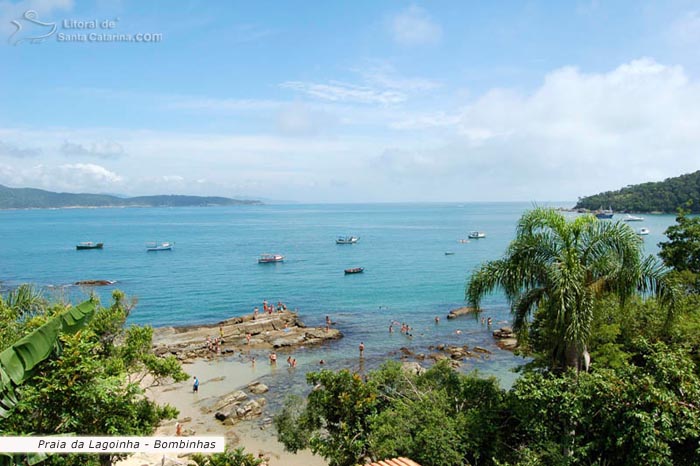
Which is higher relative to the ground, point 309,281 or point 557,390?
point 557,390

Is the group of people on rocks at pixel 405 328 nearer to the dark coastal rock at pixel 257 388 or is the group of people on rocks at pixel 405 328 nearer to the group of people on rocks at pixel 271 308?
the group of people on rocks at pixel 271 308

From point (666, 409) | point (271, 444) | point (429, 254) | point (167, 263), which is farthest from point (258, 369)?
point (429, 254)

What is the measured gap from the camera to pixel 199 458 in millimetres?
9469

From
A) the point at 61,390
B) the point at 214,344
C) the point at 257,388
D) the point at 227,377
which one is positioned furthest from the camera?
the point at 214,344

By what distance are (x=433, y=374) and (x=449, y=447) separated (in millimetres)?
4049

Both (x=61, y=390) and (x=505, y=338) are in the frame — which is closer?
(x=61, y=390)

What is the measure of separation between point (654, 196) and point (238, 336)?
17348cm

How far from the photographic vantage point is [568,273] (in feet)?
34.0

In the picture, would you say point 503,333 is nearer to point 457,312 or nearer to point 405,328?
point 457,312

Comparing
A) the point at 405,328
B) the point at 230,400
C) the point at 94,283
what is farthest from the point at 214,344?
the point at 94,283

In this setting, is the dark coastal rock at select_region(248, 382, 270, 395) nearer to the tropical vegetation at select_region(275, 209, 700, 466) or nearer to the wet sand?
the wet sand

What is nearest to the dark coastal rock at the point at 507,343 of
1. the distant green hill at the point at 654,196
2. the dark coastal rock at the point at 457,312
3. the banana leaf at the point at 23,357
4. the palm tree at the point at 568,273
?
the dark coastal rock at the point at 457,312

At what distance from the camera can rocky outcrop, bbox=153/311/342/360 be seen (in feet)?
113

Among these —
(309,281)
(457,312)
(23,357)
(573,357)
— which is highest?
(23,357)
